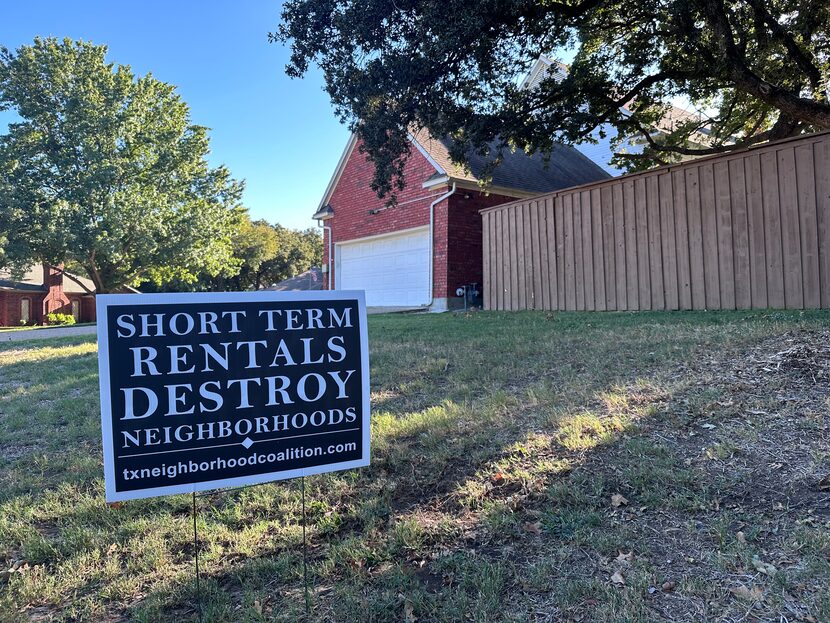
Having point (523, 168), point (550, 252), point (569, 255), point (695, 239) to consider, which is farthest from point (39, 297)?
point (695, 239)

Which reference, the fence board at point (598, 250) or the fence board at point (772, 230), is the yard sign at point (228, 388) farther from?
the fence board at point (598, 250)

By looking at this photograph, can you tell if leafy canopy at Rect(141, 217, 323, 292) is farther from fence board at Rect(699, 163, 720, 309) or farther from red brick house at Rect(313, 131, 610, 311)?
fence board at Rect(699, 163, 720, 309)

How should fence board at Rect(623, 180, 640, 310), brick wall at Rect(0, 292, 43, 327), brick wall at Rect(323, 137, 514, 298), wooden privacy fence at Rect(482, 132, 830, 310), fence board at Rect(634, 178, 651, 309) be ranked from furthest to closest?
→ brick wall at Rect(0, 292, 43, 327)
brick wall at Rect(323, 137, 514, 298)
fence board at Rect(623, 180, 640, 310)
fence board at Rect(634, 178, 651, 309)
wooden privacy fence at Rect(482, 132, 830, 310)

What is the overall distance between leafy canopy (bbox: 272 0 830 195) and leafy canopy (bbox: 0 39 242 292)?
20.0 m

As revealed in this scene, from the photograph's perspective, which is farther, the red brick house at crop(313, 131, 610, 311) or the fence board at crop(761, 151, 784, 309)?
the red brick house at crop(313, 131, 610, 311)

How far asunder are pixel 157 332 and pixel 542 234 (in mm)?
9931

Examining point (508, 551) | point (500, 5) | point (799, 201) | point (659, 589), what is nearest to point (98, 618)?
point (508, 551)

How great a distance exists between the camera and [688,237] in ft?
28.9

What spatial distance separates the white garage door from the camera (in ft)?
51.4

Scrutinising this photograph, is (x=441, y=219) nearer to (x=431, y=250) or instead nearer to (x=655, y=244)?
(x=431, y=250)

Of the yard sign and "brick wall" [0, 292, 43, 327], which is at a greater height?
"brick wall" [0, 292, 43, 327]

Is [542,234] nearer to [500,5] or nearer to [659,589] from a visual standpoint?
[500,5]

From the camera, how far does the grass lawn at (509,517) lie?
219 centimetres

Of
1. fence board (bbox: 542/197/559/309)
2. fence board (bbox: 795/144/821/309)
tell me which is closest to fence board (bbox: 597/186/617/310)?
fence board (bbox: 542/197/559/309)
